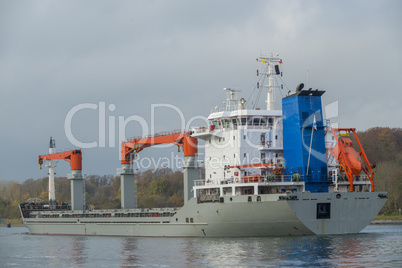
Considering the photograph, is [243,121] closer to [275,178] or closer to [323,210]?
[275,178]

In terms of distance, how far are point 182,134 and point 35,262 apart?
704 inches

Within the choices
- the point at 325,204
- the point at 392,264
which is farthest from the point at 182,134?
the point at 392,264

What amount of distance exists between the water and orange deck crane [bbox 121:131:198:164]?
8.29 m

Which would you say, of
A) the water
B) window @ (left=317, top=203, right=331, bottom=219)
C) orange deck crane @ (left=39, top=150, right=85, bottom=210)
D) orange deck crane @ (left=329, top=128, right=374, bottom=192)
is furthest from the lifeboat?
orange deck crane @ (left=39, top=150, right=85, bottom=210)

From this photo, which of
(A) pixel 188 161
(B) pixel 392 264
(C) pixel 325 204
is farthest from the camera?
(A) pixel 188 161

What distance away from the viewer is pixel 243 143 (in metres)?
41.2

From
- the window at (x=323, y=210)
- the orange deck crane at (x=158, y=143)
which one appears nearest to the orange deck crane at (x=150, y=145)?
the orange deck crane at (x=158, y=143)

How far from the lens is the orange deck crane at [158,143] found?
48.1 metres

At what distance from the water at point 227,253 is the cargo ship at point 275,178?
39.3 inches

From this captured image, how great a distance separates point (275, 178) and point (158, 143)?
15231mm

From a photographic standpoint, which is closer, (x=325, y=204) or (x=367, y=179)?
(x=325, y=204)

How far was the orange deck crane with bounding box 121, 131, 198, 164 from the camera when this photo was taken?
48.1 metres

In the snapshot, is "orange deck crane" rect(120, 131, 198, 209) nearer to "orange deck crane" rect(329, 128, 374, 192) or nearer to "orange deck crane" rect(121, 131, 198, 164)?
"orange deck crane" rect(121, 131, 198, 164)

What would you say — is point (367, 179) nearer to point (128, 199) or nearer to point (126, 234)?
point (126, 234)
